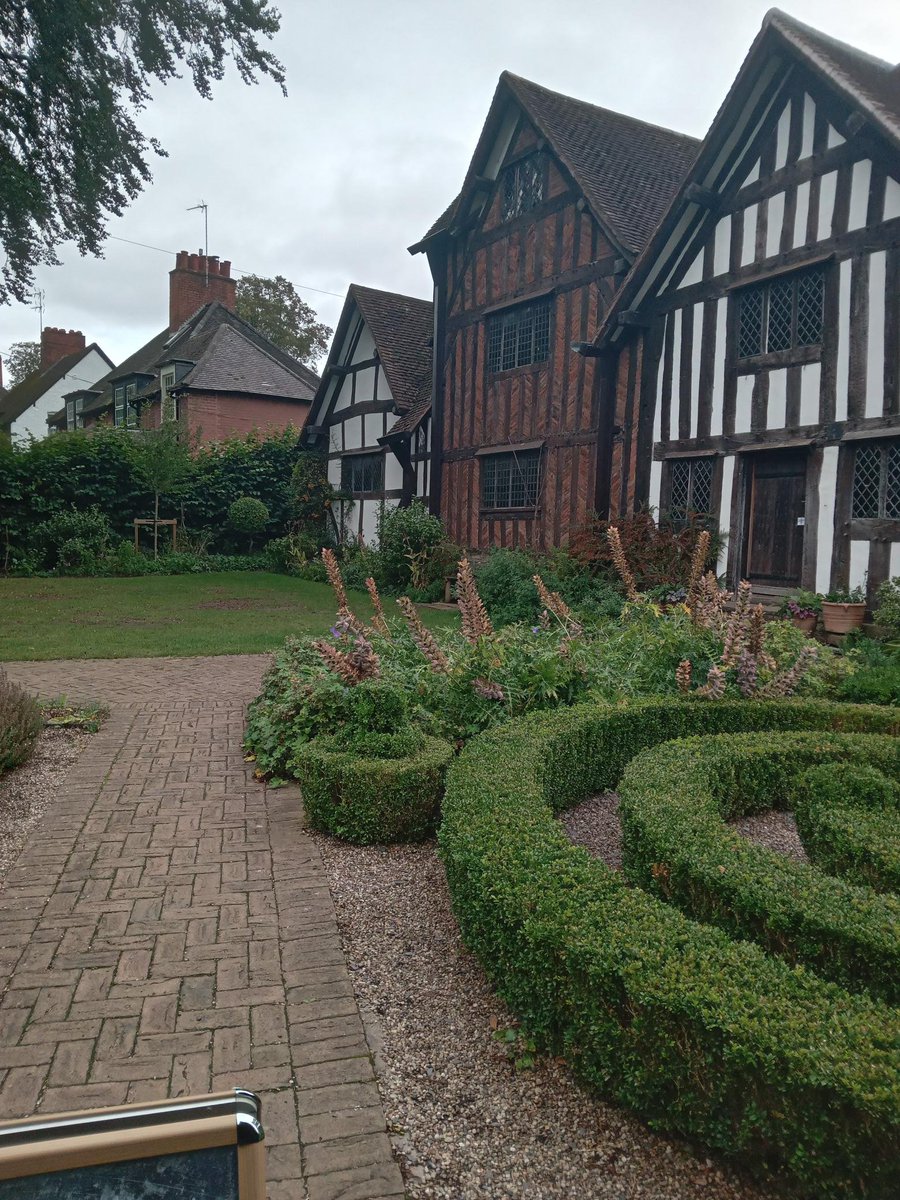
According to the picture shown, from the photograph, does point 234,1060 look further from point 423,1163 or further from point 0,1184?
point 0,1184

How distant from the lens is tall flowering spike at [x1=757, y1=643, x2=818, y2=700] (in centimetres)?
629

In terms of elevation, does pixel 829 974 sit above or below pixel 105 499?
below

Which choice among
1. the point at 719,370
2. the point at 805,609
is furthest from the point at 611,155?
the point at 805,609

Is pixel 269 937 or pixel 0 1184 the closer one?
pixel 0 1184

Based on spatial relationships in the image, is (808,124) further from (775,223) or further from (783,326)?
(783,326)

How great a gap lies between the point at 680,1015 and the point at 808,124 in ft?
38.9

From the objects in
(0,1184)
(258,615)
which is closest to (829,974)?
(0,1184)

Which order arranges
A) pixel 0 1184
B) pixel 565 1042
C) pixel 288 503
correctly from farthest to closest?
pixel 288 503
pixel 565 1042
pixel 0 1184

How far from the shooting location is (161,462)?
2309cm

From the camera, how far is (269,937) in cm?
361

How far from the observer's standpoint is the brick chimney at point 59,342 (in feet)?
165

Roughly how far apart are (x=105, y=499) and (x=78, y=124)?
11987 millimetres

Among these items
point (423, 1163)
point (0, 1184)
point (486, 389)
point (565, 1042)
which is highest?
point (486, 389)

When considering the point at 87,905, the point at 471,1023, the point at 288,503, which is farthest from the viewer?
the point at 288,503
